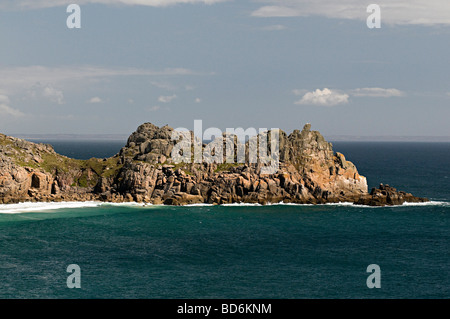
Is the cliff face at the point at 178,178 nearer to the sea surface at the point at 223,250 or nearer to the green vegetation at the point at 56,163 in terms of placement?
the green vegetation at the point at 56,163

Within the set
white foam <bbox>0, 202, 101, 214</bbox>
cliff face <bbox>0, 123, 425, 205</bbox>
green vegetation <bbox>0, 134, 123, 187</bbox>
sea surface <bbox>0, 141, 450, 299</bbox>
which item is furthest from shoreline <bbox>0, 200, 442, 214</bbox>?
green vegetation <bbox>0, 134, 123, 187</bbox>

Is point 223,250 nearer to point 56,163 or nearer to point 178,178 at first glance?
point 178,178

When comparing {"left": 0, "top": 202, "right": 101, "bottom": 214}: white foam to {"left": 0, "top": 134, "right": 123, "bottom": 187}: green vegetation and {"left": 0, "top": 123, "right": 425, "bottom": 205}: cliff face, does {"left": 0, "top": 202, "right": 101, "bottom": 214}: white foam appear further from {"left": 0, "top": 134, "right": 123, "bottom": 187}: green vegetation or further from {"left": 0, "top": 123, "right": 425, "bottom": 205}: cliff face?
{"left": 0, "top": 134, "right": 123, "bottom": 187}: green vegetation

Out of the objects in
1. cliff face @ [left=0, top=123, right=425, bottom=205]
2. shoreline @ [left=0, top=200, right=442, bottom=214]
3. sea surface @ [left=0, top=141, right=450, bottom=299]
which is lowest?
sea surface @ [left=0, top=141, right=450, bottom=299]

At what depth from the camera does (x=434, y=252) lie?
91.7 metres

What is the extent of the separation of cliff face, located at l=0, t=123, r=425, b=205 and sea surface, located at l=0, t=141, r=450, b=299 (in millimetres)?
7414

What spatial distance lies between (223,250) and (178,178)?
194ft

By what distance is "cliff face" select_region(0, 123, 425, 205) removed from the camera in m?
145

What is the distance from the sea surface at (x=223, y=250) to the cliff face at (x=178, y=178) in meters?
7.41

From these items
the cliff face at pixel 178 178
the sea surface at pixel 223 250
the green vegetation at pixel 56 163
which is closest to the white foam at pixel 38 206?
the sea surface at pixel 223 250

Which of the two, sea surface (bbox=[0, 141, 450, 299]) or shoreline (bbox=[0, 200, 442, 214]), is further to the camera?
shoreline (bbox=[0, 200, 442, 214])
